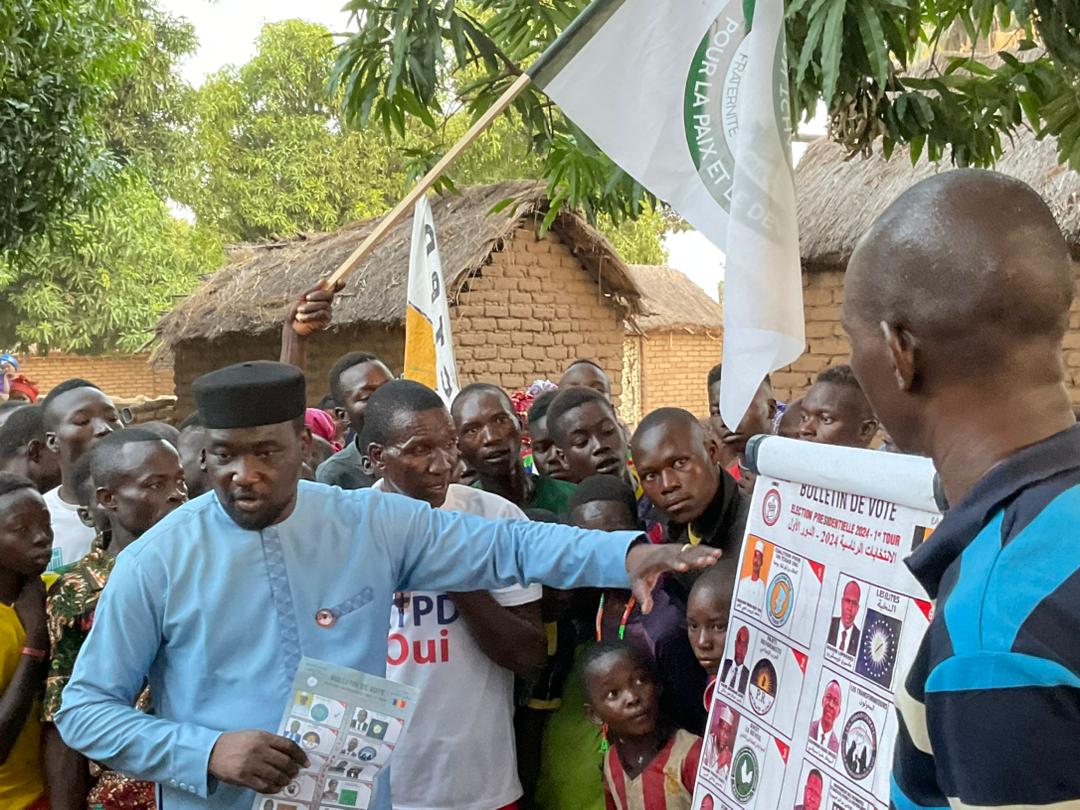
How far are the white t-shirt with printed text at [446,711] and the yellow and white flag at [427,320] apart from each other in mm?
2613

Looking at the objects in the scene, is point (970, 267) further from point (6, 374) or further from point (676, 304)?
point (676, 304)

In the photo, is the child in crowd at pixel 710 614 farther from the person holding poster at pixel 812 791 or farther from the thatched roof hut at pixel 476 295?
the thatched roof hut at pixel 476 295

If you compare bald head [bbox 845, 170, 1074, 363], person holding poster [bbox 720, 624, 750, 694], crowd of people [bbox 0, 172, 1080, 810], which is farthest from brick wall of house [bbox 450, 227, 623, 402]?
bald head [bbox 845, 170, 1074, 363]

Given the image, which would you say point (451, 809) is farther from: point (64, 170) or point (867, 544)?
point (64, 170)

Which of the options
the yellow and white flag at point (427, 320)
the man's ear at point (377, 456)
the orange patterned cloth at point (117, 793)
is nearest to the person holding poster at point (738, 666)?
the man's ear at point (377, 456)

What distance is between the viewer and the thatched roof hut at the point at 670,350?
67.3 feet

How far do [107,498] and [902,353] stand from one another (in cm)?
263

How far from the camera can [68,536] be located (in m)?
3.96

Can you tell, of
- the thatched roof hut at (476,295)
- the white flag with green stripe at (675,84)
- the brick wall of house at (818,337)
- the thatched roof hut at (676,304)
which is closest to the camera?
the white flag with green stripe at (675,84)

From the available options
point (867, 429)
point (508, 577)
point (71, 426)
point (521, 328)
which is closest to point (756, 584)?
point (508, 577)

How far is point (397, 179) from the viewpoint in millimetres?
27422

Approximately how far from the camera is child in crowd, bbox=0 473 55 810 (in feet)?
9.73

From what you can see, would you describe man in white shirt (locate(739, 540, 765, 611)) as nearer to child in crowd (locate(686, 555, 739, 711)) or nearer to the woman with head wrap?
child in crowd (locate(686, 555, 739, 711))

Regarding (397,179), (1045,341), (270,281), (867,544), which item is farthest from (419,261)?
(397,179)
